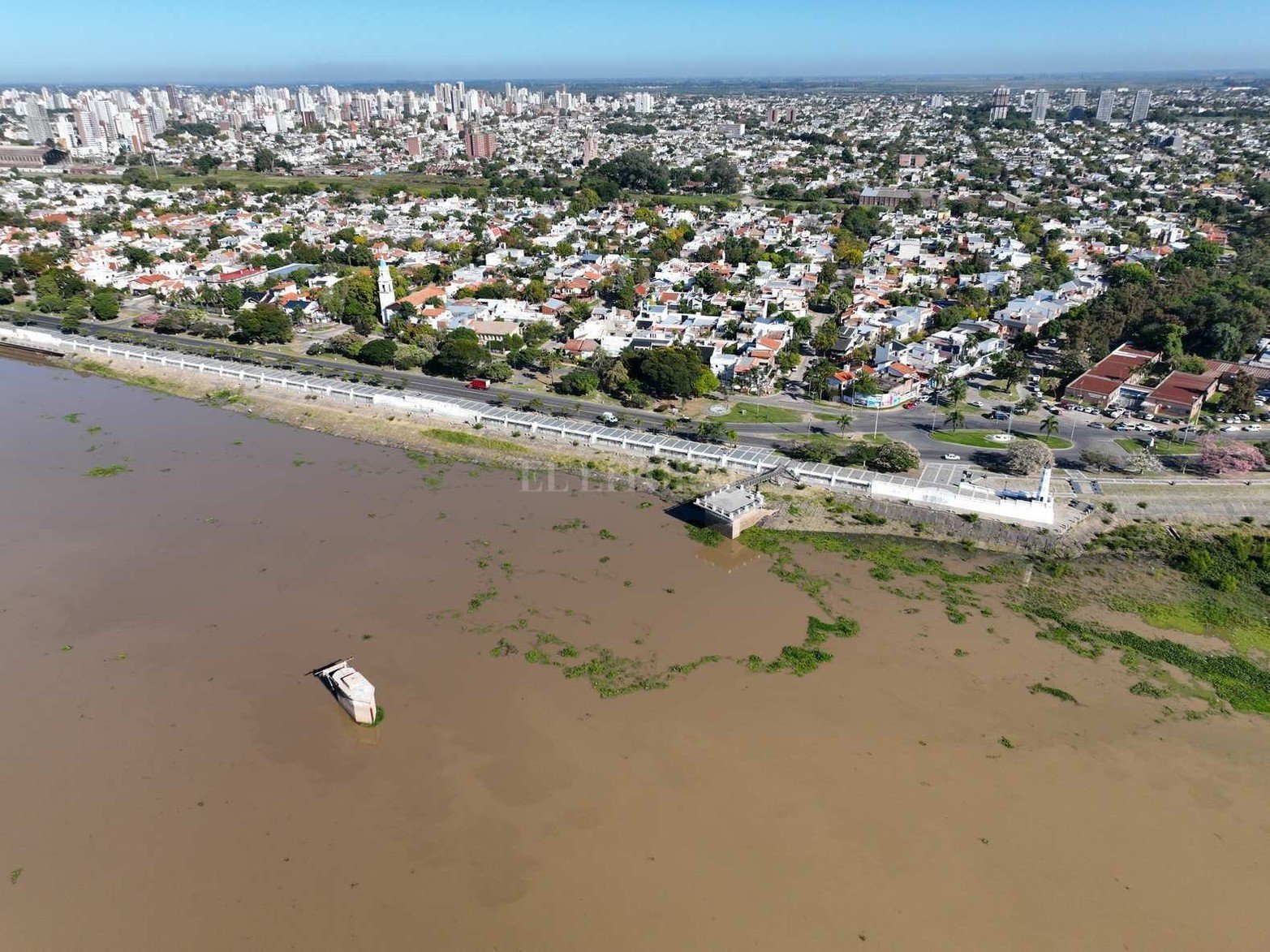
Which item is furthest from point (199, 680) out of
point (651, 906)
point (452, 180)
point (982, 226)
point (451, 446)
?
point (452, 180)

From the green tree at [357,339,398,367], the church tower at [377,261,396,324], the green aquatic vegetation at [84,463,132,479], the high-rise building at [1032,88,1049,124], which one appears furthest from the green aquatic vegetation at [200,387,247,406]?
the high-rise building at [1032,88,1049,124]

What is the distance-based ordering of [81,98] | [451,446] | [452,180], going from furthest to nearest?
[81,98] → [452,180] → [451,446]

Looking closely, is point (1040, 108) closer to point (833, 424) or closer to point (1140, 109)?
point (1140, 109)

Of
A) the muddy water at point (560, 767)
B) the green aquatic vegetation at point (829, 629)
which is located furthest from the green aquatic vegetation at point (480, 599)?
the green aquatic vegetation at point (829, 629)

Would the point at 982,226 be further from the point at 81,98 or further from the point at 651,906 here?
the point at 81,98

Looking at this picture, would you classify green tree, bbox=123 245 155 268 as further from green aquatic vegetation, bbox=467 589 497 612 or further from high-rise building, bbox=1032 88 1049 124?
high-rise building, bbox=1032 88 1049 124

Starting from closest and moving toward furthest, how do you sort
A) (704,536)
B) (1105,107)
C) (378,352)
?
(704,536), (378,352), (1105,107)

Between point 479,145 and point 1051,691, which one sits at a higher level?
point 479,145

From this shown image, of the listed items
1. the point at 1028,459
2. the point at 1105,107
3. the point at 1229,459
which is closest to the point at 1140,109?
the point at 1105,107
